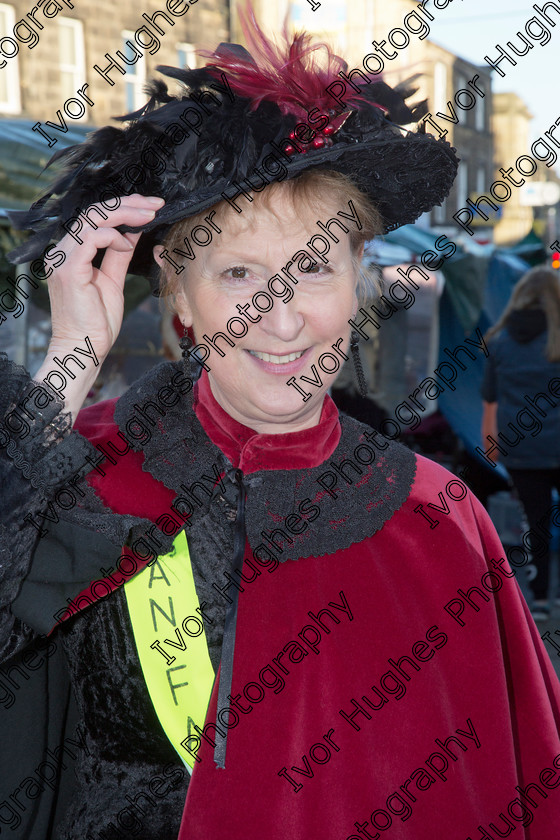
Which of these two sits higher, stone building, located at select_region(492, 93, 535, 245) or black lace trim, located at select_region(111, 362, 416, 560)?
black lace trim, located at select_region(111, 362, 416, 560)

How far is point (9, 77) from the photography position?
9703 millimetres

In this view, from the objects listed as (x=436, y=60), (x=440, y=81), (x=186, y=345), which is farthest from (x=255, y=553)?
(x=440, y=81)

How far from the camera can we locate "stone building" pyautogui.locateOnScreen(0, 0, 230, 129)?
379 inches

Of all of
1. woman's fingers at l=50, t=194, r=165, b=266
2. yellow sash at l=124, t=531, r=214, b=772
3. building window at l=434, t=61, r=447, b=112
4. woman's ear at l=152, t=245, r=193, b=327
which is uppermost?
building window at l=434, t=61, r=447, b=112

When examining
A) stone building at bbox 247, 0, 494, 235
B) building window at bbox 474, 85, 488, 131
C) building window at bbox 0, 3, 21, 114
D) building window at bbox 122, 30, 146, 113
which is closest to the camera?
building window at bbox 0, 3, 21, 114

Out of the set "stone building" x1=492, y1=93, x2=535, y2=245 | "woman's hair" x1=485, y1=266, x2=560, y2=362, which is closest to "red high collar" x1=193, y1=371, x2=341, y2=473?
"woman's hair" x1=485, y1=266, x2=560, y2=362

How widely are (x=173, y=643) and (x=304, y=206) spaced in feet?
2.99

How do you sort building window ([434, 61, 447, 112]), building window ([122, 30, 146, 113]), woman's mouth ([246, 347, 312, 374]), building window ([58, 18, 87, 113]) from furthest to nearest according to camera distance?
building window ([434, 61, 447, 112]) < building window ([122, 30, 146, 113]) < building window ([58, 18, 87, 113]) < woman's mouth ([246, 347, 312, 374])

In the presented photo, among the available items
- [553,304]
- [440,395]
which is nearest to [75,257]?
[553,304]

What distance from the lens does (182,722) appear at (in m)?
1.47

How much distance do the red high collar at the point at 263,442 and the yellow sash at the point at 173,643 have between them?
25cm

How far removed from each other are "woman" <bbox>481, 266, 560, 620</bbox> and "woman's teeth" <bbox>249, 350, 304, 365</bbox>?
369 centimetres

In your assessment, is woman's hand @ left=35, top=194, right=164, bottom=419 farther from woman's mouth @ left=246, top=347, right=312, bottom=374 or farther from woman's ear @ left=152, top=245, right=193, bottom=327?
woman's mouth @ left=246, top=347, right=312, bottom=374

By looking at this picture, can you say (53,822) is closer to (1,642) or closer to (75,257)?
(1,642)
